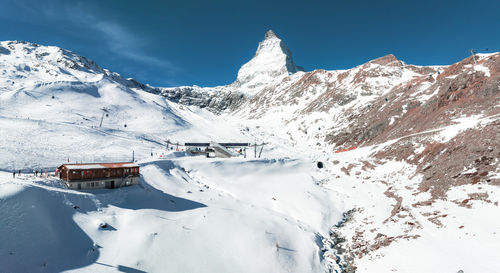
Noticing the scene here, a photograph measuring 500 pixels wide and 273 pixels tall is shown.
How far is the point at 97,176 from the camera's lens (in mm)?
31500

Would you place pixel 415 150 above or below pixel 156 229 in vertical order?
above

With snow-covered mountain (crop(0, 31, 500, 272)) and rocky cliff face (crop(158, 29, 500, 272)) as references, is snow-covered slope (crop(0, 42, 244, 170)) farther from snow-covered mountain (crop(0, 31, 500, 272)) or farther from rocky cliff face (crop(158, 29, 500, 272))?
rocky cliff face (crop(158, 29, 500, 272))

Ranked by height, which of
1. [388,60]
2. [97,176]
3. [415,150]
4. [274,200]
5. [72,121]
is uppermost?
[388,60]

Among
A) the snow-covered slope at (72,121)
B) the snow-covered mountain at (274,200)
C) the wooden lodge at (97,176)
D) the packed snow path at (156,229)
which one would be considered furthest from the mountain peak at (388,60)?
the wooden lodge at (97,176)

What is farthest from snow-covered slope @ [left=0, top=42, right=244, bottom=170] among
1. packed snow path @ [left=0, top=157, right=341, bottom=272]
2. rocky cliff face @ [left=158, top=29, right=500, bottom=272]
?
rocky cliff face @ [left=158, top=29, right=500, bottom=272]

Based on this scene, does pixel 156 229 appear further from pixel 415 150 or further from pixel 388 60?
pixel 388 60

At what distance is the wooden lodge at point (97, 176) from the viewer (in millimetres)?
29812

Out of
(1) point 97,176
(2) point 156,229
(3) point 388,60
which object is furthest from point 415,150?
(3) point 388,60

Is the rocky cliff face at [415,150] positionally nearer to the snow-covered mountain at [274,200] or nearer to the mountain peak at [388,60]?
the snow-covered mountain at [274,200]

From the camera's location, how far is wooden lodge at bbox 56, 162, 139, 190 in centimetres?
2981

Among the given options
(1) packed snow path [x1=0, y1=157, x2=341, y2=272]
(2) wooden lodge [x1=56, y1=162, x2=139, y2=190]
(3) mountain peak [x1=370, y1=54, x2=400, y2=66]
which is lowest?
(1) packed snow path [x1=0, y1=157, x2=341, y2=272]

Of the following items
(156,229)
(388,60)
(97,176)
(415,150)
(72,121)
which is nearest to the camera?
(156,229)

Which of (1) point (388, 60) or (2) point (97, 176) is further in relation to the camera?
(1) point (388, 60)

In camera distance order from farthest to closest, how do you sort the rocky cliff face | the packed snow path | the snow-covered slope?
the snow-covered slope < the rocky cliff face < the packed snow path
